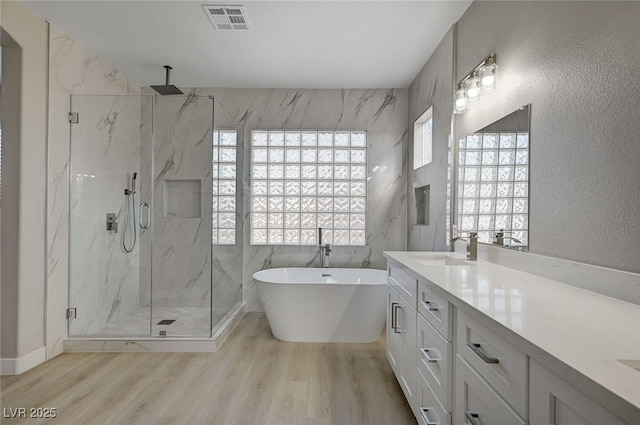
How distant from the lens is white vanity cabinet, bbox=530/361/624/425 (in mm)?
612

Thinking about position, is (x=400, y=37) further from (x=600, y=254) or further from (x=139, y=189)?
(x=139, y=189)

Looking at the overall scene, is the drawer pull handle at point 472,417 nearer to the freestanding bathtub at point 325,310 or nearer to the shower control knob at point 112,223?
the freestanding bathtub at point 325,310

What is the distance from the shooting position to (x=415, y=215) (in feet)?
12.0

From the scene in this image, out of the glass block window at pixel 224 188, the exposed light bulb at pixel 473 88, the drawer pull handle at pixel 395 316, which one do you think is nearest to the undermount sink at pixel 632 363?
the drawer pull handle at pixel 395 316

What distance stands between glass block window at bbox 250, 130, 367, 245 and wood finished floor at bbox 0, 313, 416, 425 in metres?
1.43

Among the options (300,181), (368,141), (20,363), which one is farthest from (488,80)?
(20,363)

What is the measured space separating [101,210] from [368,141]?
288 cm

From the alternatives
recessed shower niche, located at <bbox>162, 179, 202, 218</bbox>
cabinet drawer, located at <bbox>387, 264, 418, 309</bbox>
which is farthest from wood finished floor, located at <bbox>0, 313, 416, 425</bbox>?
recessed shower niche, located at <bbox>162, 179, 202, 218</bbox>

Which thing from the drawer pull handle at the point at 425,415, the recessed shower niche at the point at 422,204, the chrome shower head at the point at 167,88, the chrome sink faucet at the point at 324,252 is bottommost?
the drawer pull handle at the point at 425,415

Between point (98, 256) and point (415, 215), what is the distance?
3.19 metres

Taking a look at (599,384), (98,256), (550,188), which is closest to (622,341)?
(599,384)

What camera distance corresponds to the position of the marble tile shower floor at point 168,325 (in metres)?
2.97

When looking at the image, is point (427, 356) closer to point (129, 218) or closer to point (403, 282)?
point (403, 282)

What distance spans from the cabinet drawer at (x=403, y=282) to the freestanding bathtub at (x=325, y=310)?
61cm
